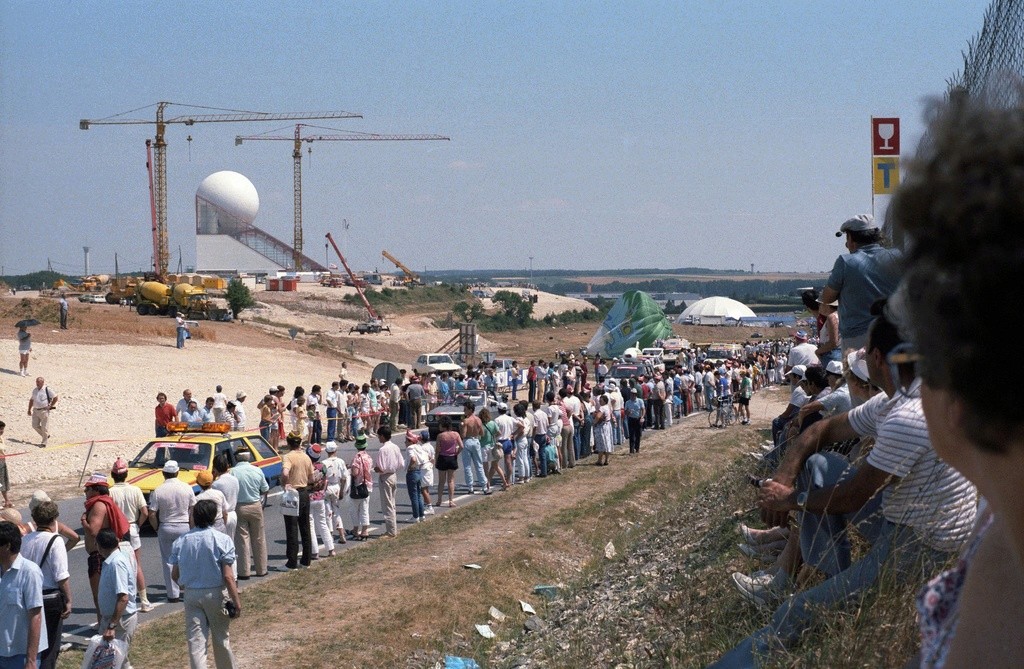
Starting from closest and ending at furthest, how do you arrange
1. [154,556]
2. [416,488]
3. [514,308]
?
1. [154,556]
2. [416,488]
3. [514,308]

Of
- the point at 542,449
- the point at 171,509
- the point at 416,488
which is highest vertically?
the point at 171,509

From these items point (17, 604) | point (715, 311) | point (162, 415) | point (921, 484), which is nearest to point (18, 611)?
point (17, 604)

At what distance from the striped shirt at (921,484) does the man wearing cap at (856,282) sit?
8.57 feet

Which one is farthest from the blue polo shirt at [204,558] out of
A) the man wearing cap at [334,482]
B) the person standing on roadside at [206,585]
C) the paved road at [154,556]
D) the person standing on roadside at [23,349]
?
the person standing on roadside at [23,349]

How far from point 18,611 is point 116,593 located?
1.13m

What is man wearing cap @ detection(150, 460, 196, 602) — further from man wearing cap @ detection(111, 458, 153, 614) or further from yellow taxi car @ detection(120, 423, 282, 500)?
yellow taxi car @ detection(120, 423, 282, 500)

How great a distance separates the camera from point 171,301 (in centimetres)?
6819


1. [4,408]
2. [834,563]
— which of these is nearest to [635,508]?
[834,563]

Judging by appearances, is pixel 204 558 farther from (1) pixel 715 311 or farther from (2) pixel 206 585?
(1) pixel 715 311

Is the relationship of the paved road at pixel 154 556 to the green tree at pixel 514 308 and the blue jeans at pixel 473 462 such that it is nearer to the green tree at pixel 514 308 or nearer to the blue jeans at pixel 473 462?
the blue jeans at pixel 473 462

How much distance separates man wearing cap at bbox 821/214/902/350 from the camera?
715 cm

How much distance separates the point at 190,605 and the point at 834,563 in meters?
5.65

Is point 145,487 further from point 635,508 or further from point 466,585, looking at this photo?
point 635,508

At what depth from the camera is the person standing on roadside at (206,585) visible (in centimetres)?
885
